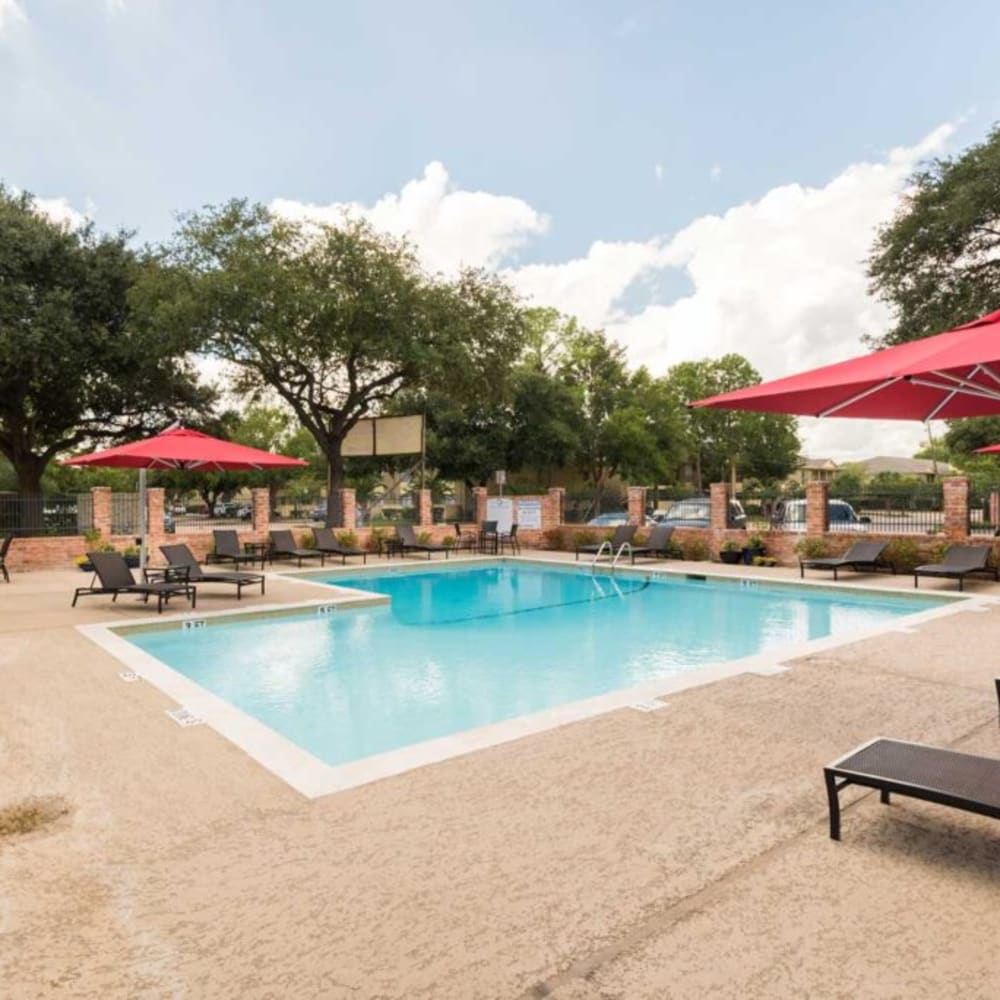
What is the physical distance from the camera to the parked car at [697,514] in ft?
60.6

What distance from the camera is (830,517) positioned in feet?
54.9

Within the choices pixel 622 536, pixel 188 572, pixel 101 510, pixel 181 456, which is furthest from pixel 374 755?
pixel 101 510

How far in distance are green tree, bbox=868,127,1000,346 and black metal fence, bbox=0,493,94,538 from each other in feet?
76.9

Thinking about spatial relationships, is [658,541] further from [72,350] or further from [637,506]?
[72,350]

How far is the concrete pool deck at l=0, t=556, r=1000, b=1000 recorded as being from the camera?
243cm

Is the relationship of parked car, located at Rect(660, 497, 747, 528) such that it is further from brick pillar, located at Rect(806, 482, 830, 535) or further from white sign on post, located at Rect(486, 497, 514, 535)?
white sign on post, located at Rect(486, 497, 514, 535)

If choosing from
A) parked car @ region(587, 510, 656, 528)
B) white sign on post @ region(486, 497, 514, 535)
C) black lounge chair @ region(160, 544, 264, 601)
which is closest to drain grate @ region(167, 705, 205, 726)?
black lounge chair @ region(160, 544, 264, 601)

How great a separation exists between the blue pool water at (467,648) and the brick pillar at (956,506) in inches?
130

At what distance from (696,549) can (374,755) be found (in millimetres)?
14498

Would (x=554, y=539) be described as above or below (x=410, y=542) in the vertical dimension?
below

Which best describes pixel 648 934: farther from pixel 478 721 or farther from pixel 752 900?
pixel 478 721

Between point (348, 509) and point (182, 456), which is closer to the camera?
point (182, 456)

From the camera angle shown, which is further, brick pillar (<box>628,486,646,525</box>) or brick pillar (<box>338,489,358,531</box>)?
brick pillar (<box>338,489,358,531</box>)

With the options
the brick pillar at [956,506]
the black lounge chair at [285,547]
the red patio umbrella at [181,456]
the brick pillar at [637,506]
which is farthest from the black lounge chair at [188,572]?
the brick pillar at [956,506]
